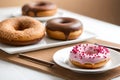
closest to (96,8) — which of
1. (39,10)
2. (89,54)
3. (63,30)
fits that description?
(39,10)

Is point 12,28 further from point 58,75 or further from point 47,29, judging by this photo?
point 58,75

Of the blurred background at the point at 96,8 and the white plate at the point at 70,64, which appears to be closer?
the white plate at the point at 70,64

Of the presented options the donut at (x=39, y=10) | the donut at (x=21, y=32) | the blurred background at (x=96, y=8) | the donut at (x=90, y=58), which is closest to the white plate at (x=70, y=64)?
the donut at (x=90, y=58)

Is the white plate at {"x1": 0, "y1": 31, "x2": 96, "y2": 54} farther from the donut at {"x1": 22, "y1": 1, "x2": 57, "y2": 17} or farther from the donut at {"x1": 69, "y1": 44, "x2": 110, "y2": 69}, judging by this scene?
the donut at {"x1": 22, "y1": 1, "x2": 57, "y2": 17}

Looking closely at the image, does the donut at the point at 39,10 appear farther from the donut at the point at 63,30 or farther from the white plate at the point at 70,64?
the white plate at the point at 70,64

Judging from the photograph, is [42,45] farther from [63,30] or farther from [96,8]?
[96,8]
